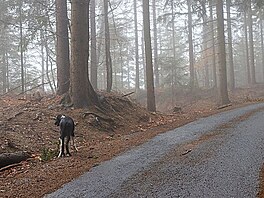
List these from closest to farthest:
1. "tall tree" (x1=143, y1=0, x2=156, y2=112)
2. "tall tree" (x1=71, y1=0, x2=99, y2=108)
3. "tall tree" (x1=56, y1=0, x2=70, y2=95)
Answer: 1. "tall tree" (x1=71, y1=0, x2=99, y2=108)
2. "tall tree" (x1=56, y1=0, x2=70, y2=95)
3. "tall tree" (x1=143, y1=0, x2=156, y2=112)

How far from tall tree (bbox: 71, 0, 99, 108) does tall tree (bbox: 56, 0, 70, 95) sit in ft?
9.74

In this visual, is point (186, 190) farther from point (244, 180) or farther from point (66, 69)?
point (66, 69)

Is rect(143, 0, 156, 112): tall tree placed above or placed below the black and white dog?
above

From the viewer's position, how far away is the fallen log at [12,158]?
8.67 m

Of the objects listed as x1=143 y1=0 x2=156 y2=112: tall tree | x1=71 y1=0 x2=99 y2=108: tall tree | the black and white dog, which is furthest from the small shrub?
x1=143 y1=0 x2=156 y2=112: tall tree

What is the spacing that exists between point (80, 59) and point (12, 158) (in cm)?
593

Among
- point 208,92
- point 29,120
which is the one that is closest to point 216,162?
point 29,120

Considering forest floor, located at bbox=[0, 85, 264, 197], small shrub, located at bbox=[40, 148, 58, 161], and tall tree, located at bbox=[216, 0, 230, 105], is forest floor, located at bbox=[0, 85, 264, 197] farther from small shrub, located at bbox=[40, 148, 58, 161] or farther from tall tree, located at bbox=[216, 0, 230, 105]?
tall tree, located at bbox=[216, 0, 230, 105]

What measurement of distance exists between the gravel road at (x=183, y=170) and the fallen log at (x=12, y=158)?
7.14 ft

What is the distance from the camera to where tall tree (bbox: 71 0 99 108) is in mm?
13789

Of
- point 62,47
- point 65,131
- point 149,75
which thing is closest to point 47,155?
point 65,131

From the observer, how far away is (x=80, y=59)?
13906mm

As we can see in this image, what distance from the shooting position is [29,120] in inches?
490

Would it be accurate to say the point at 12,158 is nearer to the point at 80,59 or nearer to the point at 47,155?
the point at 47,155
